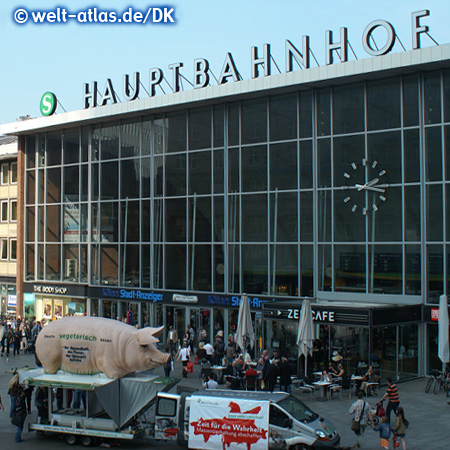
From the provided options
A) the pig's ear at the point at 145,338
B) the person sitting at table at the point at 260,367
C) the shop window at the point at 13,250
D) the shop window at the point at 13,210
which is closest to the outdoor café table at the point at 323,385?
the person sitting at table at the point at 260,367

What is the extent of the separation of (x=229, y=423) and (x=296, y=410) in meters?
1.86

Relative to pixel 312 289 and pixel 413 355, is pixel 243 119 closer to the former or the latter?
pixel 312 289

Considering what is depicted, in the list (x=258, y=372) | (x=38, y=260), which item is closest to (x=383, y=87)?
(x=258, y=372)

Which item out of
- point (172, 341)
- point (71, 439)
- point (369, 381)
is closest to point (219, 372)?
point (369, 381)

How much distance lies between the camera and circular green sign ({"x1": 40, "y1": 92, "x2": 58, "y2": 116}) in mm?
42844

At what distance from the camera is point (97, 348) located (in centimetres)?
1955

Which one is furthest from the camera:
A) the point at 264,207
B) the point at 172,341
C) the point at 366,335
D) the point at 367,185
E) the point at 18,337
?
the point at 18,337

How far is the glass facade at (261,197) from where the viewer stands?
93.8 feet

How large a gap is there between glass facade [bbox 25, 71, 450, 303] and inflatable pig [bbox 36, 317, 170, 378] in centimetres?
1327

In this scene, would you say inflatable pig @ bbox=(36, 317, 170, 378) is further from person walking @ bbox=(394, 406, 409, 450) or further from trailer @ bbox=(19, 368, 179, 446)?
person walking @ bbox=(394, 406, 409, 450)

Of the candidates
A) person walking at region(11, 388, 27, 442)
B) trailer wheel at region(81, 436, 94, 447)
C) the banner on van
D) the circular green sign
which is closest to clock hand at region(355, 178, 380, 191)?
the banner on van

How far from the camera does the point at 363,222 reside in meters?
30.0

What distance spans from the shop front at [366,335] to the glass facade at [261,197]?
5.67 ft

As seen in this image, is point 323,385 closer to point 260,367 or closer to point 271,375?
point 271,375
